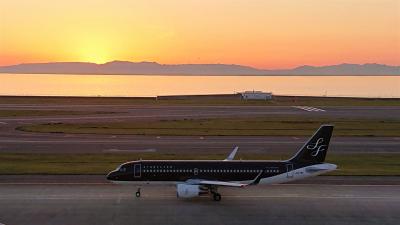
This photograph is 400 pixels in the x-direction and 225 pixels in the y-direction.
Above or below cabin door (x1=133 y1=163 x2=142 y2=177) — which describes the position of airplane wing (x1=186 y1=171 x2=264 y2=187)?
below

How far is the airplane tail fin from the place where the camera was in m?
37.7

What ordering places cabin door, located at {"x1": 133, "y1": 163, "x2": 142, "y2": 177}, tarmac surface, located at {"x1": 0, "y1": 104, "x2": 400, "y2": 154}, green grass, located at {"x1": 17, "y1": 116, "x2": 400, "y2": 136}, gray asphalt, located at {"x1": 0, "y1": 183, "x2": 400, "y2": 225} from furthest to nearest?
1. green grass, located at {"x1": 17, "y1": 116, "x2": 400, "y2": 136}
2. tarmac surface, located at {"x1": 0, "y1": 104, "x2": 400, "y2": 154}
3. cabin door, located at {"x1": 133, "y1": 163, "x2": 142, "y2": 177}
4. gray asphalt, located at {"x1": 0, "y1": 183, "x2": 400, "y2": 225}

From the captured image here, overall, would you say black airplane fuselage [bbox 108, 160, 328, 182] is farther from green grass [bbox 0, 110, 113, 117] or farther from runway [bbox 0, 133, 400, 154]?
green grass [bbox 0, 110, 113, 117]

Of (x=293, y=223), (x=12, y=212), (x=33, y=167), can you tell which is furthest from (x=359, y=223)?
(x=33, y=167)

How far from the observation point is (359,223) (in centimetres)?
3084

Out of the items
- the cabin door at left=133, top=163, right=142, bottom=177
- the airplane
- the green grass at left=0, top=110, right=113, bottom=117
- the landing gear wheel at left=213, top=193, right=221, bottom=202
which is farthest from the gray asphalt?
the green grass at left=0, top=110, right=113, bottom=117

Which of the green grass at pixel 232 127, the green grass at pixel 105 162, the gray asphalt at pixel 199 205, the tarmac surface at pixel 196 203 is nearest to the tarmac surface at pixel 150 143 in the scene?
the green grass at pixel 105 162

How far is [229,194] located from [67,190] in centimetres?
1294

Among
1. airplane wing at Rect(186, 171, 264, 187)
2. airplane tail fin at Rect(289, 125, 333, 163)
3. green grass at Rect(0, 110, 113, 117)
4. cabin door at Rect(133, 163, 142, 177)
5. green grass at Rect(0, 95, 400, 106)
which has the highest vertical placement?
green grass at Rect(0, 95, 400, 106)

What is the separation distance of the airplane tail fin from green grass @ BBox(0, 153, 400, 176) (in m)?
8.41

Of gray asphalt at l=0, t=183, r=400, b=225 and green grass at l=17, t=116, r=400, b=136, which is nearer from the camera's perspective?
gray asphalt at l=0, t=183, r=400, b=225

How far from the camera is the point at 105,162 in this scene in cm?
5066

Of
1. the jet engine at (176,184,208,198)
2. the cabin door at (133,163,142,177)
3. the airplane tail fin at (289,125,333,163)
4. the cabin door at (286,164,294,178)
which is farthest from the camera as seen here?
the airplane tail fin at (289,125,333,163)

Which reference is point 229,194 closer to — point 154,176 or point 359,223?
point 154,176
